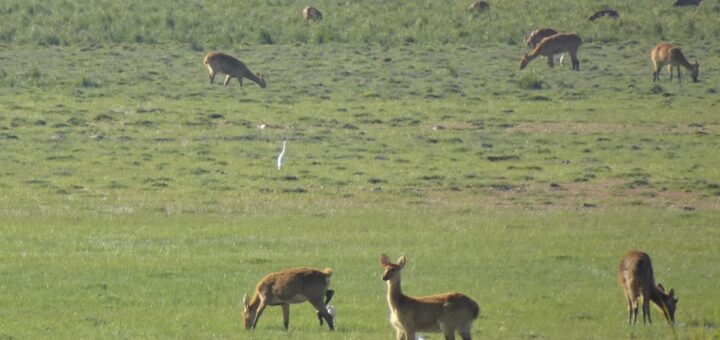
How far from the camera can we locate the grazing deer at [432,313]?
31.7 feet

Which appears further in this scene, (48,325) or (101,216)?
(101,216)

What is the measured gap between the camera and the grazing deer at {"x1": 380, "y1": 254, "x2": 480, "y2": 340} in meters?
9.66

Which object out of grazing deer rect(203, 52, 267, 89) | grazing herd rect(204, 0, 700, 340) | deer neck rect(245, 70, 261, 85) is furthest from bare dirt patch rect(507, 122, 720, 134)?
grazing herd rect(204, 0, 700, 340)

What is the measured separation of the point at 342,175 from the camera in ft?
68.5

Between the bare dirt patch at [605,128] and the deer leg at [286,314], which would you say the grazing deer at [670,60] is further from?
the deer leg at [286,314]

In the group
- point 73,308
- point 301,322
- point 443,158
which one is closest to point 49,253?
point 73,308

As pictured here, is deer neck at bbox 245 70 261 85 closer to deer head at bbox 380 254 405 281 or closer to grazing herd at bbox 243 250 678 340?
grazing herd at bbox 243 250 678 340

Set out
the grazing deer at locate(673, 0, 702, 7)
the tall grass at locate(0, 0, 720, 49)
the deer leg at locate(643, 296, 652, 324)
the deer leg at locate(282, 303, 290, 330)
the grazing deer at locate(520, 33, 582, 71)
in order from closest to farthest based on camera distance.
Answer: the deer leg at locate(282, 303, 290, 330) < the deer leg at locate(643, 296, 652, 324) < the grazing deer at locate(520, 33, 582, 71) < the tall grass at locate(0, 0, 720, 49) < the grazing deer at locate(673, 0, 702, 7)

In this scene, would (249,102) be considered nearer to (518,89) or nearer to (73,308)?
(518,89)

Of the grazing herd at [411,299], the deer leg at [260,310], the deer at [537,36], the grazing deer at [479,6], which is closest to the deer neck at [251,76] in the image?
the deer at [537,36]

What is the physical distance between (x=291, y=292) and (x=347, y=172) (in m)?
10.4

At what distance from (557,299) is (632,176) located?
8804 mm

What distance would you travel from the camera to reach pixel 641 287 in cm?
1123

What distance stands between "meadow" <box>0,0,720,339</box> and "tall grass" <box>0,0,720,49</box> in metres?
0.13
